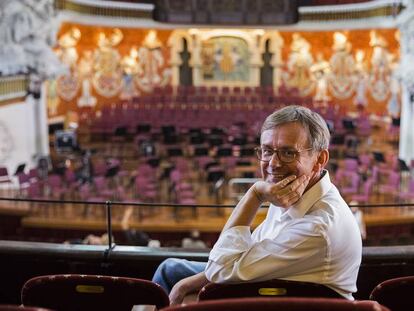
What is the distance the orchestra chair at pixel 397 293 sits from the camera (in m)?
2.30

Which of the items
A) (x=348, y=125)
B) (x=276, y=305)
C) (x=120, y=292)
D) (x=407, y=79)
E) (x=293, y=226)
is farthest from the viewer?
(x=348, y=125)

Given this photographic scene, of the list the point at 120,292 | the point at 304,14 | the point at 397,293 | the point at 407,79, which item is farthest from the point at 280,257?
the point at 304,14

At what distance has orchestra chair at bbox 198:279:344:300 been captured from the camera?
86.3 inches

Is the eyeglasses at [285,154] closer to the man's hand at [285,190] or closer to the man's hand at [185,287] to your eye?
the man's hand at [285,190]

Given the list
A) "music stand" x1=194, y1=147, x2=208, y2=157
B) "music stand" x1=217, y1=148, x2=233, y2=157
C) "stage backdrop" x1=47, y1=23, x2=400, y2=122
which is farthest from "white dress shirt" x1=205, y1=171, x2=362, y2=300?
"stage backdrop" x1=47, y1=23, x2=400, y2=122

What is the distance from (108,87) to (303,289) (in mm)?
22290

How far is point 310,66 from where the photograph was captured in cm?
2492

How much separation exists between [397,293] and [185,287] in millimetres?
907

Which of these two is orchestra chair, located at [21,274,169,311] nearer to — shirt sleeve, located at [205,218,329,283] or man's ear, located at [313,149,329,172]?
shirt sleeve, located at [205,218,329,283]

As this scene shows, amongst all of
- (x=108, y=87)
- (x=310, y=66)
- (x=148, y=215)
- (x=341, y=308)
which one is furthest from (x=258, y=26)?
(x=341, y=308)

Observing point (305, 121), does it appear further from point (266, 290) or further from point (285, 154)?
point (266, 290)

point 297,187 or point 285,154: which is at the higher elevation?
point 285,154

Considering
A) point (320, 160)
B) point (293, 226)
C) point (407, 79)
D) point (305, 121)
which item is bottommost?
point (293, 226)

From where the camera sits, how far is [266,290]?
2.21 m
